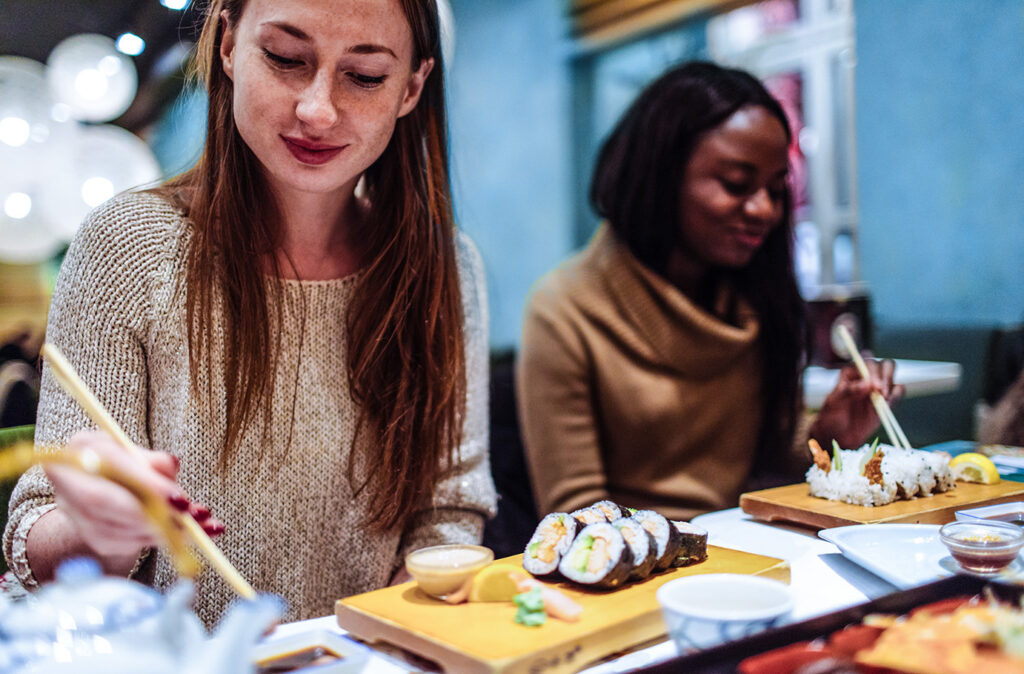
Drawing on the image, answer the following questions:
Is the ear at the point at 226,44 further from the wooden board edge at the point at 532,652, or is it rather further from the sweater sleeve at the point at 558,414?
the sweater sleeve at the point at 558,414

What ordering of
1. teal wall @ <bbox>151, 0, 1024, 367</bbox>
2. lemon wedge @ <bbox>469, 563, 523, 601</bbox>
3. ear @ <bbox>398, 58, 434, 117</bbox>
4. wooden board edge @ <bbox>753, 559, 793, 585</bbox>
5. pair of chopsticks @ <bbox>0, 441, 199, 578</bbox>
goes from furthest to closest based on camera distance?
teal wall @ <bbox>151, 0, 1024, 367</bbox>, ear @ <bbox>398, 58, 434, 117</bbox>, wooden board edge @ <bbox>753, 559, 793, 585</bbox>, lemon wedge @ <bbox>469, 563, 523, 601</bbox>, pair of chopsticks @ <bbox>0, 441, 199, 578</bbox>

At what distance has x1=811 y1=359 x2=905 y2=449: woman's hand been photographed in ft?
5.80

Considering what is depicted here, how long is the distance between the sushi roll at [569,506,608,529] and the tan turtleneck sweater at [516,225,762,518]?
3.59 feet

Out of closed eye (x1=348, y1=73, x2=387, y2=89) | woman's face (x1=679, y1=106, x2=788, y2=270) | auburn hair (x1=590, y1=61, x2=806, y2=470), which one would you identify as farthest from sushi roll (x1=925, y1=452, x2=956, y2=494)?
closed eye (x1=348, y1=73, x2=387, y2=89)

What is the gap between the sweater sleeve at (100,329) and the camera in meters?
1.14

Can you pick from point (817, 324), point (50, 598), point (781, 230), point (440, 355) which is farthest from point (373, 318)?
point (817, 324)

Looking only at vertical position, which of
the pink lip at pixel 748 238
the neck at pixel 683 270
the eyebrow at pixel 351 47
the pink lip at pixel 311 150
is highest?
the eyebrow at pixel 351 47

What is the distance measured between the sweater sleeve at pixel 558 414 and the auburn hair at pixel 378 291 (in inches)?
29.4

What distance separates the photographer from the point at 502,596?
923 mm

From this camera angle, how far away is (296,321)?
55.7 inches

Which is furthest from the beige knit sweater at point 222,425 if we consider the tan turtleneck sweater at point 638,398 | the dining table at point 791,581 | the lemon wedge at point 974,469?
the lemon wedge at point 974,469

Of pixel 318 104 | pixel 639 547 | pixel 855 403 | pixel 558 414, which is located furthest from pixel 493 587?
pixel 558 414

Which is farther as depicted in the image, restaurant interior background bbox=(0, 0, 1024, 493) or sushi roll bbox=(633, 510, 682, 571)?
restaurant interior background bbox=(0, 0, 1024, 493)

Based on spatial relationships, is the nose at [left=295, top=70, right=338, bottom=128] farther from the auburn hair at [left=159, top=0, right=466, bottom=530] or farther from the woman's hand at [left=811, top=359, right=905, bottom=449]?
the woman's hand at [left=811, top=359, right=905, bottom=449]
